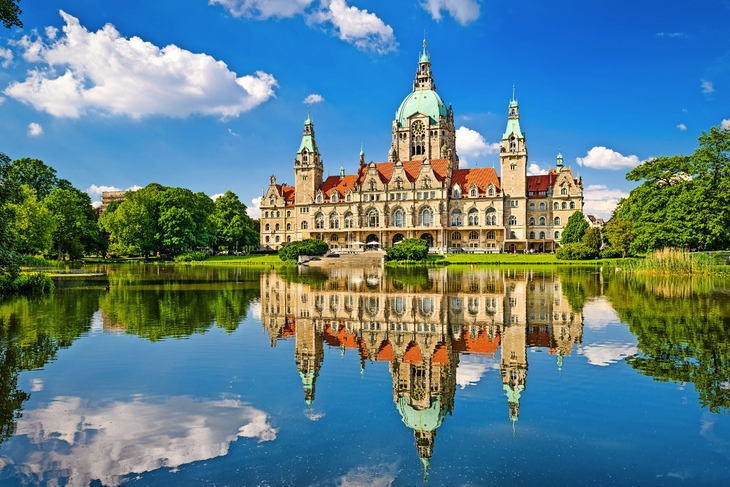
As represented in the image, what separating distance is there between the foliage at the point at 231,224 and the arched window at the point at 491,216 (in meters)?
41.3

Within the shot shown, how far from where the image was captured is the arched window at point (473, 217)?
3371 inches

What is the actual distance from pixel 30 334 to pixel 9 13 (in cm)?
1026

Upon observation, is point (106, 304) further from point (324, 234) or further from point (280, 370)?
point (324, 234)

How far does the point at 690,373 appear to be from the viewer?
10.8 m

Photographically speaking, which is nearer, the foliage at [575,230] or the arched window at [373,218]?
the foliage at [575,230]

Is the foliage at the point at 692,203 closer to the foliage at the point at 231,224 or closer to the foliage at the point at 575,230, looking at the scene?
the foliage at the point at 575,230

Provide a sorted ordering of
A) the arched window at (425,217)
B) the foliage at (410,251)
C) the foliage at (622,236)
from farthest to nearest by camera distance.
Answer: the arched window at (425,217)
the foliage at (410,251)
the foliage at (622,236)

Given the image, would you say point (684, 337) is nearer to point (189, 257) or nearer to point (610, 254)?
point (610, 254)

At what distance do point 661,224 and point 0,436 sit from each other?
5208cm

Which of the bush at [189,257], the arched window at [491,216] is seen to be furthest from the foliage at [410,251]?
the bush at [189,257]

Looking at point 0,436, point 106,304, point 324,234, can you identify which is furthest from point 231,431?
point 324,234

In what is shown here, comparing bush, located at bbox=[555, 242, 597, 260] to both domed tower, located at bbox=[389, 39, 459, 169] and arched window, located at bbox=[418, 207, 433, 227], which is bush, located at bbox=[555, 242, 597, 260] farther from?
domed tower, located at bbox=[389, 39, 459, 169]

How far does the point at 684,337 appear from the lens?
1440 centimetres

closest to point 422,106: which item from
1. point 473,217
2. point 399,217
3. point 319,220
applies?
point 399,217
